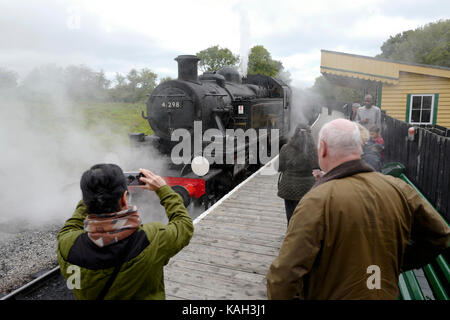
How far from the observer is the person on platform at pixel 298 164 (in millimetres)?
3375

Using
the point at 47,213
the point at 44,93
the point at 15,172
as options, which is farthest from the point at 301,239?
the point at 44,93

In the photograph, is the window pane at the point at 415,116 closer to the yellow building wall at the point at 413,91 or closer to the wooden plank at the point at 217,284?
the yellow building wall at the point at 413,91

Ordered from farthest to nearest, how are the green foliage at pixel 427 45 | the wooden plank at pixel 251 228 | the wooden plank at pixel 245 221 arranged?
the green foliage at pixel 427 45, the wooden plank at pixel 245 221, the wooden plank at pixel 251 228

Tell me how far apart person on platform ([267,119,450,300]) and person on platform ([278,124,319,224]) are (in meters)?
1.87

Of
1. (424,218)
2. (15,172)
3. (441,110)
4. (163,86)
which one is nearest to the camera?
(424,218)

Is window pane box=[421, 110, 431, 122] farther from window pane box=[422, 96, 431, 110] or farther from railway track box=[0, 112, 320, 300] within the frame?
railway track box=[0, 112, 320, 300]

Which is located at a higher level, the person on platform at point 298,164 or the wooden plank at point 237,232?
the person on platform at point 298,164

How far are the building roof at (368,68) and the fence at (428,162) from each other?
4.54 metres

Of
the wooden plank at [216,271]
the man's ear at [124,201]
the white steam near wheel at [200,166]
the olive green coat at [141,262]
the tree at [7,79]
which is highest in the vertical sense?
the tree at [7,79]

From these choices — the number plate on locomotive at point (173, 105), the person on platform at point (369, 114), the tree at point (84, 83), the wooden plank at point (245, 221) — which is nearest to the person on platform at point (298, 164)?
the wooden plank at point (245, 221)

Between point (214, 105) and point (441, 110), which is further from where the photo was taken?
point (441, 110)

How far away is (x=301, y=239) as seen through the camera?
141 cm
